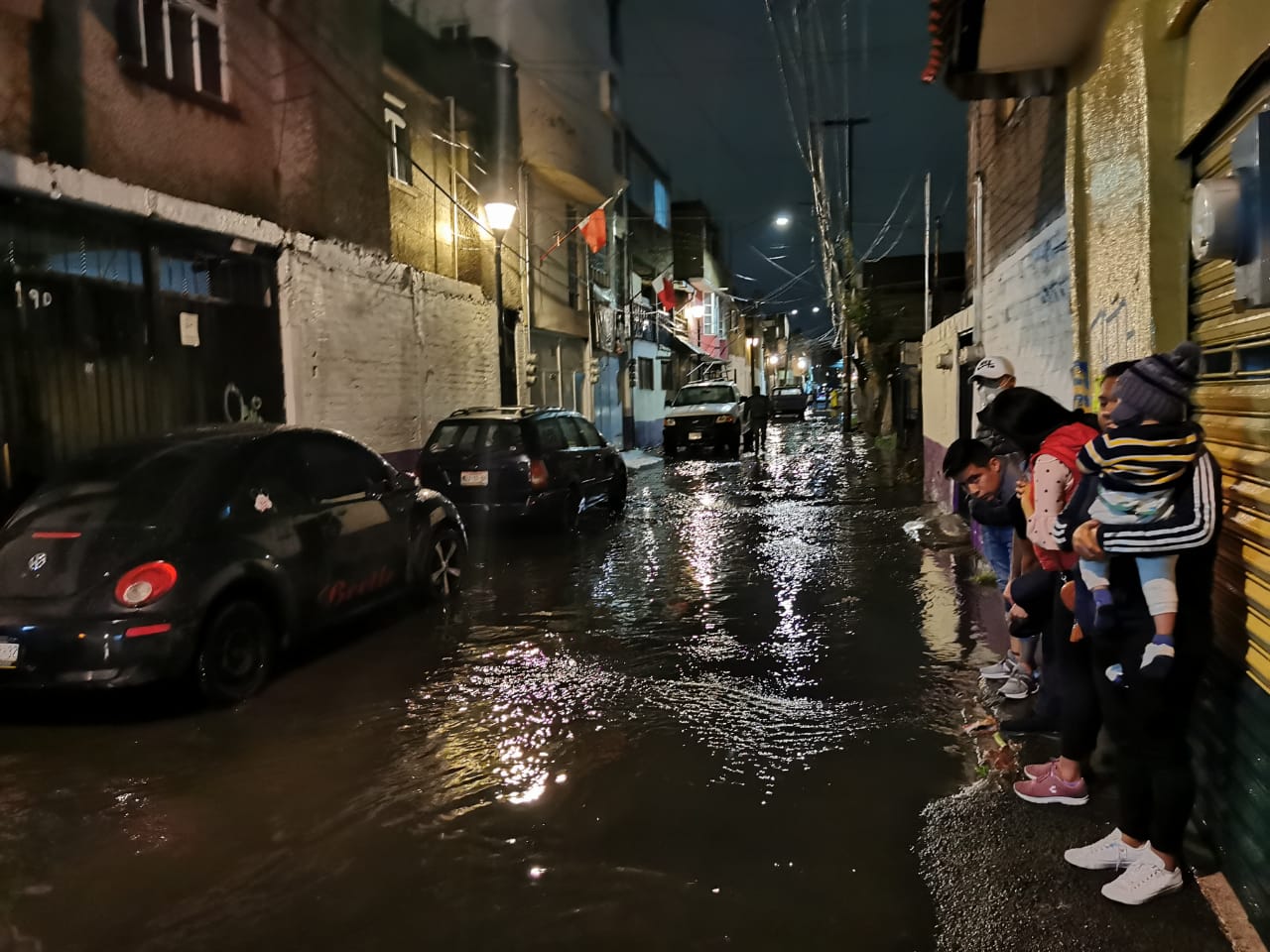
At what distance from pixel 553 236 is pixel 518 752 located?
1836cm

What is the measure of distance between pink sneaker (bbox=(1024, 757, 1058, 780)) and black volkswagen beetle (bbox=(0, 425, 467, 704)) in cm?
427

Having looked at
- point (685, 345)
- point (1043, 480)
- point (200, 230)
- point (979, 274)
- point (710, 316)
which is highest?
point (710, 316)

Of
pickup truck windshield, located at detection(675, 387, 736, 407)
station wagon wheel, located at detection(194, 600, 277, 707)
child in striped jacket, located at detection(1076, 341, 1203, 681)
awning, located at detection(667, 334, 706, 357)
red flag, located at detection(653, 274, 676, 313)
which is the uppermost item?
red flag, located at detection(653, 274, 676, 313)

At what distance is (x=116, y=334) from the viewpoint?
9.27 m

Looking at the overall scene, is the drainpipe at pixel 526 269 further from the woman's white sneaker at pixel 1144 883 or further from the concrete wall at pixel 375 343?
the woman's white sneaker at pixel 1144 883

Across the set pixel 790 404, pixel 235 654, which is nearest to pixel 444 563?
pixel 235 654

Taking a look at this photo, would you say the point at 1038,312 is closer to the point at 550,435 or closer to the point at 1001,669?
the point at 1001,669

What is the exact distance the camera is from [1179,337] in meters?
4.30

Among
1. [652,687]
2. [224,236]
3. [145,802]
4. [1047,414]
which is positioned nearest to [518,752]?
[652,687]

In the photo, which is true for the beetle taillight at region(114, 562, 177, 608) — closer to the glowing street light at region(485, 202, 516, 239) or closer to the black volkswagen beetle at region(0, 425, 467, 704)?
the black volkswagen beetle at region(0, 425, 467, 704)

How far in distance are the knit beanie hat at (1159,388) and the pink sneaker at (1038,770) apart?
5.74 feet

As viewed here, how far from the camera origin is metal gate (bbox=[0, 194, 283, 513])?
8109mm

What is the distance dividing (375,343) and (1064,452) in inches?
457

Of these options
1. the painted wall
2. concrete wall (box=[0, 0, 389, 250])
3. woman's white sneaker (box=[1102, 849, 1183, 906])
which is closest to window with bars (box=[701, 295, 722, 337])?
the painted wall
